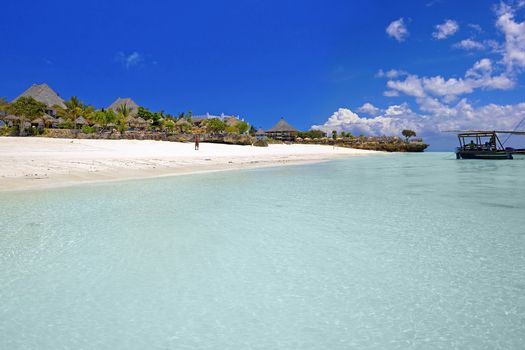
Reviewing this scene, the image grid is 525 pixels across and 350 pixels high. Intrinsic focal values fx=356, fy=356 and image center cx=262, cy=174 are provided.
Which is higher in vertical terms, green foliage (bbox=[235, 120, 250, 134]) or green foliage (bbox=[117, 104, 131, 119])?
green foliage (bbox=[117, 104, 131, 119])

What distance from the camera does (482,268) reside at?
4449mm

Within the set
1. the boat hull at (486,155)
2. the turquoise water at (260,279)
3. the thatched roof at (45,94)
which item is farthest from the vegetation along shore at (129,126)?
the turquoise water at (260,279)

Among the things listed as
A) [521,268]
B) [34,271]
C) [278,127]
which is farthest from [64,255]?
[278,127]

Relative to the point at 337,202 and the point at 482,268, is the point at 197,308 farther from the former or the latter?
the point at 337,202

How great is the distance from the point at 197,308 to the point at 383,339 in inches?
65.8

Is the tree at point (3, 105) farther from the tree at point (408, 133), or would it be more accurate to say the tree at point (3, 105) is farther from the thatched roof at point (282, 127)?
the tree at point (408, 133)

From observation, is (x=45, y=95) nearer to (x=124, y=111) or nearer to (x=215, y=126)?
(x=124, y=111)

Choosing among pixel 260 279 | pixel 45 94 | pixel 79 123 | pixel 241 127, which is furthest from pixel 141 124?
pixel 260 279

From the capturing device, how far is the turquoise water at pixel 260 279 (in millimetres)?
2889

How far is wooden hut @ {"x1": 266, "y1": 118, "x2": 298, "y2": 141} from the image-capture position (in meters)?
84.3

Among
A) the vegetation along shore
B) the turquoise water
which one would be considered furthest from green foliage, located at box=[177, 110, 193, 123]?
the turquoise water

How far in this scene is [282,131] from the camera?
8444cm

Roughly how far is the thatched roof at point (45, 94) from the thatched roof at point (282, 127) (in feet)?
158

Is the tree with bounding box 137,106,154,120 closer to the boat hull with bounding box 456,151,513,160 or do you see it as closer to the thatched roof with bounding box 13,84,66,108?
the thatched roof with bounding box 13,84,66,108
